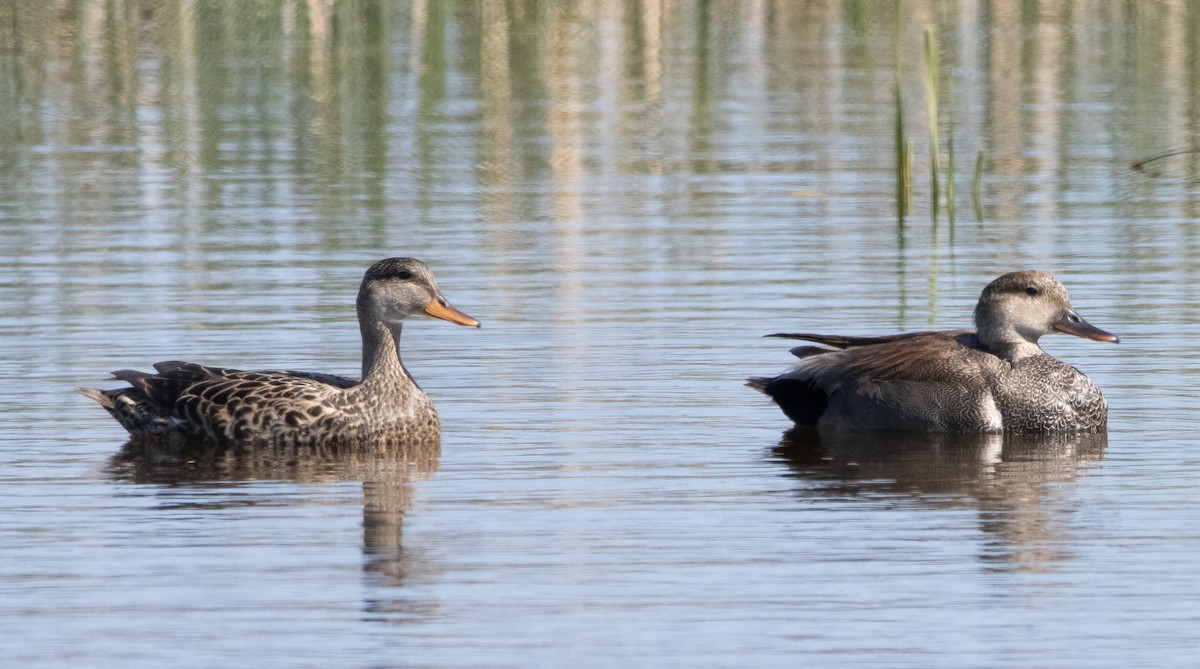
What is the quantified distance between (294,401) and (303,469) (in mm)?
542

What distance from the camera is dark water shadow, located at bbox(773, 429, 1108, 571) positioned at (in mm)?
8820

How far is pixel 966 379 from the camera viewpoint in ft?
37.3

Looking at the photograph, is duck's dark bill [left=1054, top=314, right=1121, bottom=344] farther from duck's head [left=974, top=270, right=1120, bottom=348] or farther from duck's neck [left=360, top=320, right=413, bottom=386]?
duck's neck [left=360, top=320, right=413, bottom=386]

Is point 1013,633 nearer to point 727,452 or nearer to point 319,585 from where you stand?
point 319,585

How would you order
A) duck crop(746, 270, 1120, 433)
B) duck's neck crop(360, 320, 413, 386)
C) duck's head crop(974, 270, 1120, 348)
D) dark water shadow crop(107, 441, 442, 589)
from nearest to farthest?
dark water shadow crop(107, 441, 442, 589) → duck's neck crop(360, 320, 413, 386) → duck crop(746, 270, 1120, 433) → duck's head crop(974, 270, 1120, 348)

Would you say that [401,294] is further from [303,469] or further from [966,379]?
[966,379]

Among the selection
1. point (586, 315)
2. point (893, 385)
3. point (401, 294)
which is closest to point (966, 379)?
point (893, 385)

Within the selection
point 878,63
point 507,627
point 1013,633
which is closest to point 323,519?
point 507,627

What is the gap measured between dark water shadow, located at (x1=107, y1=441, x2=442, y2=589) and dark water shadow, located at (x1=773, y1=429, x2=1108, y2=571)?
1.73 meters

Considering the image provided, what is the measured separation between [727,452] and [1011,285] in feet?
Result: 6.21

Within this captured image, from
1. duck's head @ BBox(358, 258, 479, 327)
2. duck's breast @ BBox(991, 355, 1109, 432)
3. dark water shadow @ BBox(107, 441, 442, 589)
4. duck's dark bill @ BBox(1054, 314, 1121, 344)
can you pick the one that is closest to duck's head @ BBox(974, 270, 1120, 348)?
duck's dark bill @ BBox(1054, 314, 1121, 344)

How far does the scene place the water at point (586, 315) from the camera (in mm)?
7793

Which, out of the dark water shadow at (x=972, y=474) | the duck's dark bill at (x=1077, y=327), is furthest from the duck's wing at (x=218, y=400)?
the duck's dark bill at (x=1077, y=327)

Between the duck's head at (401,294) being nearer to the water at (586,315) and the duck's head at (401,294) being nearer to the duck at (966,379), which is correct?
the water at (586,315)
